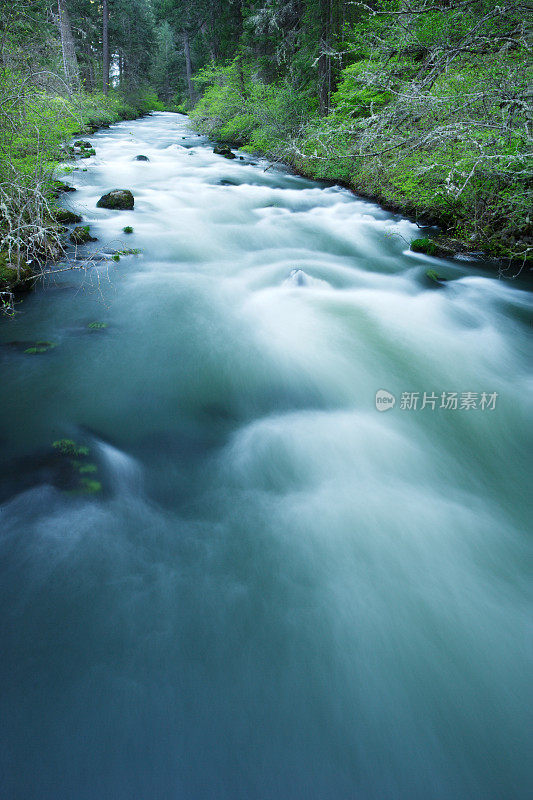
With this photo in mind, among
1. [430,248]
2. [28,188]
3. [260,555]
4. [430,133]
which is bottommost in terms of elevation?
[260,555]

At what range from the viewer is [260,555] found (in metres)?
2.49

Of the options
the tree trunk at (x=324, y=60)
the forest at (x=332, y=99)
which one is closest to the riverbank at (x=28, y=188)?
the forest at (x=332, y=99)

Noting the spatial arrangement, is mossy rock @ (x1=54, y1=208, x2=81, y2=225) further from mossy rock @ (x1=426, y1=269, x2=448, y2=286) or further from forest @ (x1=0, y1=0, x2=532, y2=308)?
mossy rock @ (x1=426, y1=269, x2=448, y2=286)

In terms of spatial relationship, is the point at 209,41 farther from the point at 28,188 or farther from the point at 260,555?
the point at 260,555

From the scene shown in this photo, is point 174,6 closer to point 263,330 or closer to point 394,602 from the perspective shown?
point 263,330

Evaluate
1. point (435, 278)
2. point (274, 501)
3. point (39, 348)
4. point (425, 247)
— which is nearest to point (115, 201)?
point (39, 348)

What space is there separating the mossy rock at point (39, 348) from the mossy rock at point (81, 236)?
9.93 feet

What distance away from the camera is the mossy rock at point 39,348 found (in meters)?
4.16

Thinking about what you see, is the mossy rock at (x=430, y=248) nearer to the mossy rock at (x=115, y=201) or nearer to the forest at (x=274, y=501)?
the forest at (x=274, y=501)

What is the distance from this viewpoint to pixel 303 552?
8.35 ft

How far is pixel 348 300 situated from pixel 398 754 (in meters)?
5.11

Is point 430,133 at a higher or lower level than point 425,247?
higher

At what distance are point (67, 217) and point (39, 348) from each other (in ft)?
13.1

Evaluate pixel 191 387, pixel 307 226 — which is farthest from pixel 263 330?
pixel 307 226
